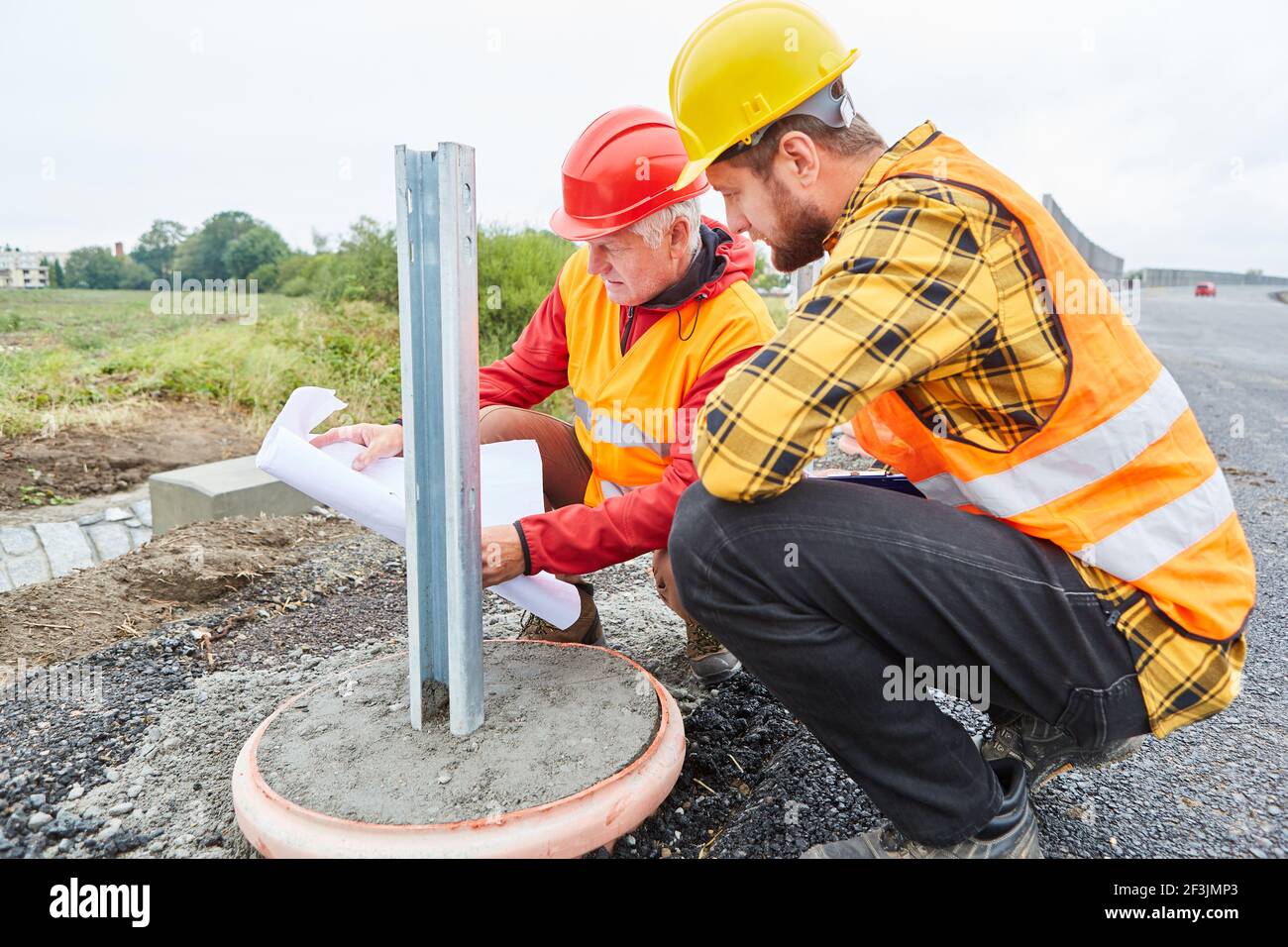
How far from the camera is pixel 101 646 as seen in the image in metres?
2.80

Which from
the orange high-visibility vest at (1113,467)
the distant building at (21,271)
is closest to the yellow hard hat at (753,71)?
the orange high-visibility vest at (1113,467)

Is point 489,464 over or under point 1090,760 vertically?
over

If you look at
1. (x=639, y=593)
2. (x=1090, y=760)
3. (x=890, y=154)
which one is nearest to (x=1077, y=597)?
(x=1090, y=760)

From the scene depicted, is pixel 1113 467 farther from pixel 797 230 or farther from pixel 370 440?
pixel 370 440

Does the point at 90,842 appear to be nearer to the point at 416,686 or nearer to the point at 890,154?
the point at 416,686

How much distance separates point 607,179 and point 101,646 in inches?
84.1

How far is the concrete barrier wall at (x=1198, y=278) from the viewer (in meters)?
38.2

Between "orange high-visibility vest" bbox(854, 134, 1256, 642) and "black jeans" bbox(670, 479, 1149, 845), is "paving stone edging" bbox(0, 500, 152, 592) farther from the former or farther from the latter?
"orange high-visibility vest" bbox(854, 134, 1256, 642)

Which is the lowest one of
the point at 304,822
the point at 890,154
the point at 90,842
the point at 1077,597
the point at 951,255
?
the point at 90,842

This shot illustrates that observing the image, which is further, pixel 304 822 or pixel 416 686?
pixel 416 686

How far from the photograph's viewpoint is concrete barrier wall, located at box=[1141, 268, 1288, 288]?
3825 centimetres

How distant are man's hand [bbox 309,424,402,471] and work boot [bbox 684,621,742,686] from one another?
3.42ft

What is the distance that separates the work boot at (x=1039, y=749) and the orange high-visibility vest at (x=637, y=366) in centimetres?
101

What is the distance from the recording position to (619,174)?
2.20m
